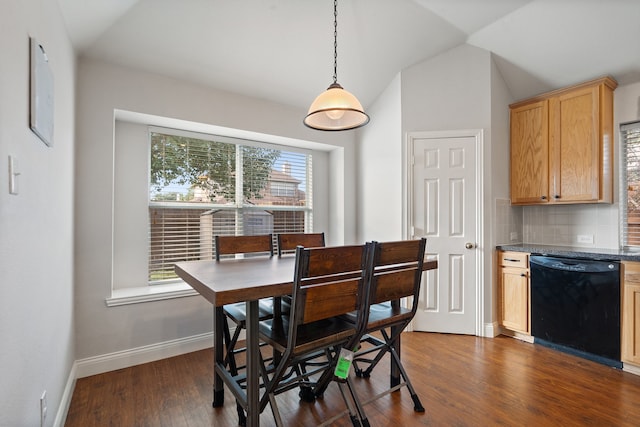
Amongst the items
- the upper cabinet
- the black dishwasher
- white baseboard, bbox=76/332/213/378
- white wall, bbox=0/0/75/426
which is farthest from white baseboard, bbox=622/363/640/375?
white wall, bbox=0/0/75/426

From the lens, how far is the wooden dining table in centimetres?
135

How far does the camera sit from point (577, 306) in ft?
8.50

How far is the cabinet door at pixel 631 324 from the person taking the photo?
2311mm

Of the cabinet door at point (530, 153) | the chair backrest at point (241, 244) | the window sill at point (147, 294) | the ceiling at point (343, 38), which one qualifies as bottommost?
the window sill at point (147, 294)

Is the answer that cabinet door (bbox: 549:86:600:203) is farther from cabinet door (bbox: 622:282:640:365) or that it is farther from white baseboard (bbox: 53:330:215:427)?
white baseboard (bbox: 53:330:215:427)

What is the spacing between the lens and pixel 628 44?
100 inches

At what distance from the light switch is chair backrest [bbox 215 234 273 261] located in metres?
1.31

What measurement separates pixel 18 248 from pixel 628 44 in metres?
4.13

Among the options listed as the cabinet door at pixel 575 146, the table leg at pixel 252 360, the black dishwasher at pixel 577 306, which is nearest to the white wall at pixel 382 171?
the black dishwasher at pixel 577 306

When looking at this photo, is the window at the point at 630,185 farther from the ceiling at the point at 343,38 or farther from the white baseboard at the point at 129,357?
the white baseboard at the point at 129,357

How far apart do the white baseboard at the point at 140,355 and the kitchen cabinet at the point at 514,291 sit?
2.82m

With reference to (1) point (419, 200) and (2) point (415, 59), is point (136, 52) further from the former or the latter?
(1) point (419, 200)

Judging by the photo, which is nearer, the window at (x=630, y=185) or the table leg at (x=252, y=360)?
the table leg at (x=252, y=360)

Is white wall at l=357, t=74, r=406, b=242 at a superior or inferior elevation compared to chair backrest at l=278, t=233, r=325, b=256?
superior
